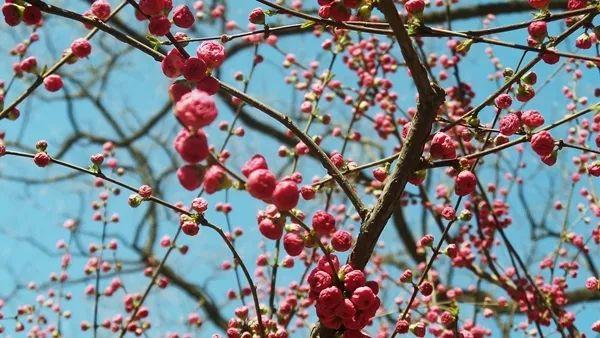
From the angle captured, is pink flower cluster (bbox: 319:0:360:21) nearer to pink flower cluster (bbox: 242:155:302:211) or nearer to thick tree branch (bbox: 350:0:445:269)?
thick tree branch (bbox: 350:0:445:269)

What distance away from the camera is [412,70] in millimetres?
1465

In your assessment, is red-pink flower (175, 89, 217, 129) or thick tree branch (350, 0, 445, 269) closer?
red-pink flower (175, 89, 217, 129)

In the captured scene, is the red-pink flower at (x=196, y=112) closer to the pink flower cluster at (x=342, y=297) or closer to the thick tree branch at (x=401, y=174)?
the pink flower cluster at (x=342, y=297)

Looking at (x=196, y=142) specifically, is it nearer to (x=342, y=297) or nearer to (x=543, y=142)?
(x=342, y=297)

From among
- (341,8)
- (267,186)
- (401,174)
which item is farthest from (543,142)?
(267,186)

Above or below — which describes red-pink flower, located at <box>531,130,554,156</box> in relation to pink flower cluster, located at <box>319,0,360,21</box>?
below

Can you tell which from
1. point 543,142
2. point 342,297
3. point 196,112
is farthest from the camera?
point 543,142

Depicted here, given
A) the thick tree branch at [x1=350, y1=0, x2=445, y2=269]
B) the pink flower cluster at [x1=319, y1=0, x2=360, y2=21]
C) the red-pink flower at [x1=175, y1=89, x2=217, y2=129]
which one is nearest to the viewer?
the red-pink flower at [x1=175, y1=89, x2=217, y2=129]

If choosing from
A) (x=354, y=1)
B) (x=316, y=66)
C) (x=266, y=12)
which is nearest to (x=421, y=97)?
(x=354, y=1)

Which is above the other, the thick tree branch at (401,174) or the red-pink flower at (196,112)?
the thick tree branch at (401,174)

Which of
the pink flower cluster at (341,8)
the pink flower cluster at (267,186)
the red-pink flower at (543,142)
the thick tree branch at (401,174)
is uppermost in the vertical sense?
the pink flower cluster at (341,8)

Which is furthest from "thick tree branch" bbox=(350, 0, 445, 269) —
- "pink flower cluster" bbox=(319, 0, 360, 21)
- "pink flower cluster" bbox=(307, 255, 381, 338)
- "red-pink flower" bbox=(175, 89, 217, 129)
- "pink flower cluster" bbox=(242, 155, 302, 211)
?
"red-pink flower" bbox=(175, 89, 217, 129)

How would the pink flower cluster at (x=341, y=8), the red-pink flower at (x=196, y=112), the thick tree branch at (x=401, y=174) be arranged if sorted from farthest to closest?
the thick tree branch at (x=401, y=174) → the pink flower cluster at (x=341, y=8) → the red-pink flower at (x=196, y=112)

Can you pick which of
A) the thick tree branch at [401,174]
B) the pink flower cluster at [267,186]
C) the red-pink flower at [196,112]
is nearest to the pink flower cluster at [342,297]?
the thick tree branch at [401,174]
